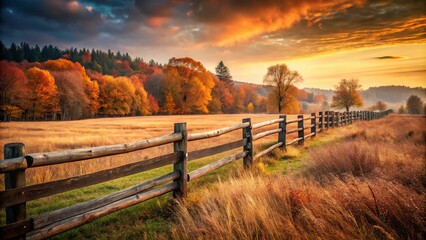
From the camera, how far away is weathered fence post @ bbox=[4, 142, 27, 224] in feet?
8.90

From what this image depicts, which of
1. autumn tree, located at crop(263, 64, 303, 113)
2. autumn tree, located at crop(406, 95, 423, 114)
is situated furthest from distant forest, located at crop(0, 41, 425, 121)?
autumn tree, located at crop(406, 95, 423, 114)

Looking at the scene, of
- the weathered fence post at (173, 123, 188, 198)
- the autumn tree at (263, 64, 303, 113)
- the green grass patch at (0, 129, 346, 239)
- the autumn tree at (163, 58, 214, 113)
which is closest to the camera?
the green grass patch at (0, 129, 346, 239)

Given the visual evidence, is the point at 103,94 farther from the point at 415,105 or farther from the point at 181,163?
the point at 415,105

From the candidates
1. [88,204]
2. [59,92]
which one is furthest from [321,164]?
[59,92]

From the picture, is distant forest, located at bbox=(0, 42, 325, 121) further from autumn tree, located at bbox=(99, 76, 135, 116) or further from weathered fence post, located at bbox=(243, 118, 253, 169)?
weathered fence post, located at bbox=(243, 118, 253, 169)

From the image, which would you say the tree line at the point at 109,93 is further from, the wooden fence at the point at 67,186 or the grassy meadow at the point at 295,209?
the wooden fence at the point at 67,186

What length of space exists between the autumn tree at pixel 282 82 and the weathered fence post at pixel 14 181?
5283 cm

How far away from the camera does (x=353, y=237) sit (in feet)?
8.25

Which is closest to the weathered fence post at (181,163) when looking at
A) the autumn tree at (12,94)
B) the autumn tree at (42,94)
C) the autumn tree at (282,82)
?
the autumn tree at (282,82)

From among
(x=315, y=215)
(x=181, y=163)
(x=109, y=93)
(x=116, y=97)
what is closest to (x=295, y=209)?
(x=315, y=215)

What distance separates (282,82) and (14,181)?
54544mm

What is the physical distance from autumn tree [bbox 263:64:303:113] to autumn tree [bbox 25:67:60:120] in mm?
43419

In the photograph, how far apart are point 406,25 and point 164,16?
996cm

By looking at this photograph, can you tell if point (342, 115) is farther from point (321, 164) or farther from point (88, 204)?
point (88, 204)
